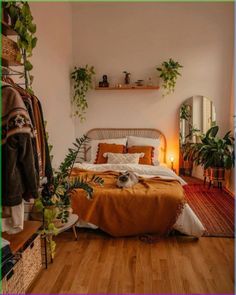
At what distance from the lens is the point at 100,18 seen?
4.95 m

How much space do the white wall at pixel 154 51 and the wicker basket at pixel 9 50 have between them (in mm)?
3188

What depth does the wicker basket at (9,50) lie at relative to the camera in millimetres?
1793

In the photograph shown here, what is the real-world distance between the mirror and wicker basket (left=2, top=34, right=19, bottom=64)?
11.8 feet

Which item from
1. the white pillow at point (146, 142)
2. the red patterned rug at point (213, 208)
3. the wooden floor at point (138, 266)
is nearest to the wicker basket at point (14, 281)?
the wooden floor at point (138, 266)

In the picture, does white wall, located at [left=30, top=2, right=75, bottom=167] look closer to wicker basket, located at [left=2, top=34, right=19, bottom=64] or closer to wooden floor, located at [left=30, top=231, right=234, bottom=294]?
wicker basket, located at [left=2, top=34, right=19, bottom=64]

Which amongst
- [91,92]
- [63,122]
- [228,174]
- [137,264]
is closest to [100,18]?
[91,92]

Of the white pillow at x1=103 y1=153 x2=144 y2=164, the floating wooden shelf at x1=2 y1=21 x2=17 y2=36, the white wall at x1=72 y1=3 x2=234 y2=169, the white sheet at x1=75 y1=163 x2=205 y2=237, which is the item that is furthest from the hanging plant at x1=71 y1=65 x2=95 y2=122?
the floating wooden shelf at x1=2 y1=21 x2=17 y2=36

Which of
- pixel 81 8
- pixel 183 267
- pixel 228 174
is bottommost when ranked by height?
pixel 183 267

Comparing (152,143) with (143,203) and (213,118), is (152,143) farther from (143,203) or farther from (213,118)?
(143,203)

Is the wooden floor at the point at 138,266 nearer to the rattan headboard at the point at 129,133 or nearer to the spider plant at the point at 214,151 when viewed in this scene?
the spider plant at the point at 214,151

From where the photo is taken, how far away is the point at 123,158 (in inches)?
168

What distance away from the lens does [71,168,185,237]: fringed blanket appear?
9.43ft

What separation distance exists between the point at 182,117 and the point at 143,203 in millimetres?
2557

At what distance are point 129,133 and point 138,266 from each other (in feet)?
9.76
